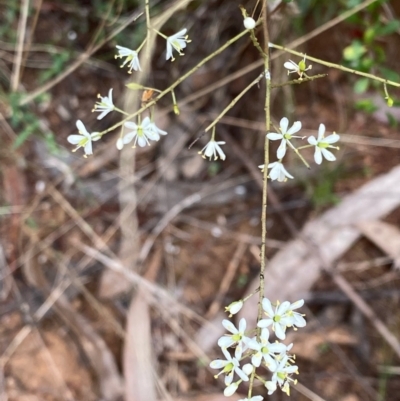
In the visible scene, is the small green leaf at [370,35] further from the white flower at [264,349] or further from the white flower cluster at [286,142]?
the white flower at [264,349]

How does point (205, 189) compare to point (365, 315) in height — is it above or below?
above

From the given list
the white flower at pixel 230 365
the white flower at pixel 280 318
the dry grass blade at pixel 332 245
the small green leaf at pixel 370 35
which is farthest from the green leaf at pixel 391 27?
the white flower at pixel 230 365

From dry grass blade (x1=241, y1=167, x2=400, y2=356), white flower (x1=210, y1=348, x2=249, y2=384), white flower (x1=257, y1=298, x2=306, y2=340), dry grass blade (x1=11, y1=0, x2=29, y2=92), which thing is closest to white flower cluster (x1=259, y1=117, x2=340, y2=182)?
white flower (x1=257, y1=298, x2=306, y2=340)

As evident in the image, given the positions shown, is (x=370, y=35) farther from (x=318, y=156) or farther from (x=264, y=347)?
(x=264, y=347)

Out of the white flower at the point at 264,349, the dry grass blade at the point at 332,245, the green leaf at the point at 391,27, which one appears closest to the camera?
the white flower at the point at 264,349

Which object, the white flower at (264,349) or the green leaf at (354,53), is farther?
the green leaf at (354,53)

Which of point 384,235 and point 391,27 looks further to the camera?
point 384,235

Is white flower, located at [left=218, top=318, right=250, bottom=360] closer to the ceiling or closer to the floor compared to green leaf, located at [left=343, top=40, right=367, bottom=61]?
closer to the floor

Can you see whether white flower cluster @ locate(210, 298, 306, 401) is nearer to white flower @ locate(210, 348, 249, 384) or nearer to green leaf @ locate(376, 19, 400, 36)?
white flower @ locate(210, 348, 249, 384)

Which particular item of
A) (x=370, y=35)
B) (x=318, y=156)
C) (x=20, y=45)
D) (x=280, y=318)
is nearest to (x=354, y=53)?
(x=370, y=35)

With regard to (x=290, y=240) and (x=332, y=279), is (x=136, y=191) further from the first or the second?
(x=332, y=279)

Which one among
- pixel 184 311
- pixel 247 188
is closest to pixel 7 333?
pixel 184 311
